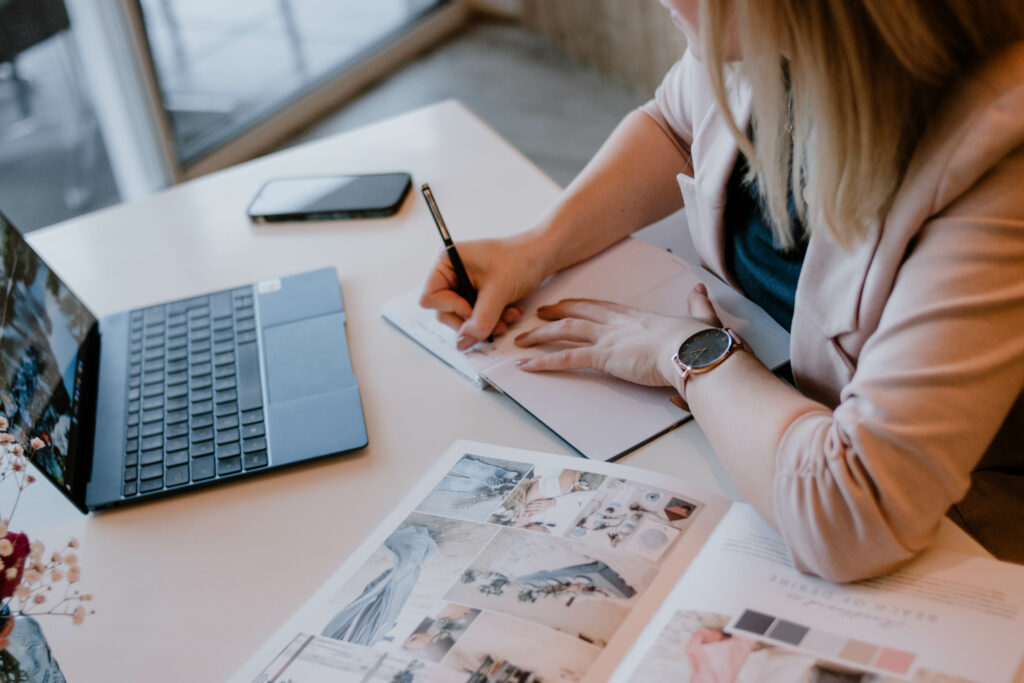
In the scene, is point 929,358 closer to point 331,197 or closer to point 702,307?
point 702,307

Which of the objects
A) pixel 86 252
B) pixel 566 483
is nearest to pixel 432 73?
pixel 86 252

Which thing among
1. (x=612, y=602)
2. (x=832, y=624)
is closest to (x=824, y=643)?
(x=832, y=624)

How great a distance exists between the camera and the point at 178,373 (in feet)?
3.46

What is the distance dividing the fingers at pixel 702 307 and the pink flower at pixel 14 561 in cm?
63

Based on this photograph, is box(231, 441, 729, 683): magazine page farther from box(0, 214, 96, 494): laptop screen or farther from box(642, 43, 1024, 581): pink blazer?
box(0, 214, 96, 494): laptop screen

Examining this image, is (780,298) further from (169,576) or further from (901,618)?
(169,576)

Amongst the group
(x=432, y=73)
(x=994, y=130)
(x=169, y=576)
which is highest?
(x=994, y=130)

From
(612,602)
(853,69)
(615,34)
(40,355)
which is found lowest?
(615,34)

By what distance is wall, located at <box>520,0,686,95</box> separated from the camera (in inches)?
117

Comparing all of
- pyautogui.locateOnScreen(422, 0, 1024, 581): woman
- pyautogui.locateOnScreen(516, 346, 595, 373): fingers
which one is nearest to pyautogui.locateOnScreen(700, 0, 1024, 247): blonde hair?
pyautogui.locateOnScreen(422, 0, 1024, 581): woman

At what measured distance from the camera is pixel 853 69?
0.72 metres

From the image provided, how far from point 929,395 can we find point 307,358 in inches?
24.8

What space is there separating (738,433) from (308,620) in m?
0.38

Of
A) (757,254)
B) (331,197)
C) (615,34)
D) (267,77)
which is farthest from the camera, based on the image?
(267,77)
